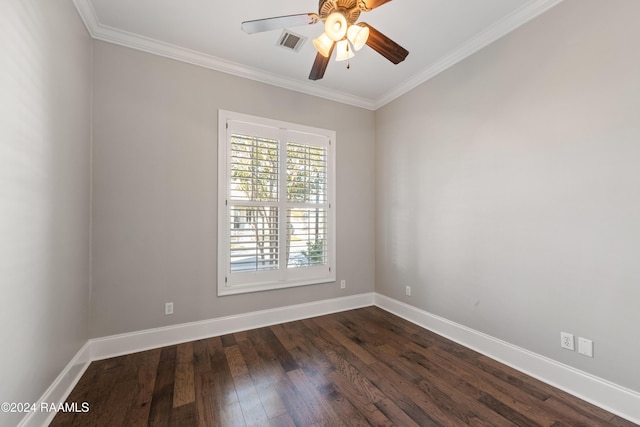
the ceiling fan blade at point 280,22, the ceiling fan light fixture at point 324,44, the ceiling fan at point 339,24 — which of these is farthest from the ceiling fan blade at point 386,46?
the ceiling fan blade at point 280,22

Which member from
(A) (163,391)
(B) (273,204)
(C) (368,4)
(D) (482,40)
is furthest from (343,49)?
(A) (163,391)

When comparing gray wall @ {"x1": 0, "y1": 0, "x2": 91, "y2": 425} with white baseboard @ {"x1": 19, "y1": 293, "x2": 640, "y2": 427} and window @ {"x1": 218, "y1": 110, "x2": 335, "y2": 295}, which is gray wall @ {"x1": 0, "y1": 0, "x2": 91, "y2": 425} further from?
window @ {"x1": 218, "y1": 110, "x2": 335, "y2": 295}

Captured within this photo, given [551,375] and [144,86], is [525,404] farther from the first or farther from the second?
[144,86]

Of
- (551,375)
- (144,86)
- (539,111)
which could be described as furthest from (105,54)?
(551,375)

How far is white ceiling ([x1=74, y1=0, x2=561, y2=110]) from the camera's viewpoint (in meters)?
2.06

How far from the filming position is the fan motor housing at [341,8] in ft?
4.98

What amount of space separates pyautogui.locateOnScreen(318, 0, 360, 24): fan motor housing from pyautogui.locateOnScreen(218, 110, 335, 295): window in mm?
1596

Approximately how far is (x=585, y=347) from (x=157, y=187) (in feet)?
12.0

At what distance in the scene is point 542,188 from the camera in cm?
202

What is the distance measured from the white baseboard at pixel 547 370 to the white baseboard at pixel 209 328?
3.77 ft

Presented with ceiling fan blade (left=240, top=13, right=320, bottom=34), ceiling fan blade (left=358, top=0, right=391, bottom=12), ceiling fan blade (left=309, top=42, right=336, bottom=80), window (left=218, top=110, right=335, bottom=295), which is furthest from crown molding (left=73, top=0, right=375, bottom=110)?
ceiling fan blade (left=358, top=0, right=391, bottom=12)

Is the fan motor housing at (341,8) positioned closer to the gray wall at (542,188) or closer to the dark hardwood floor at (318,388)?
the gray wall at (542,188)

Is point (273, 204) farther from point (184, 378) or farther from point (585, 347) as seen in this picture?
point (585, 347)

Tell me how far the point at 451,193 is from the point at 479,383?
5.52ft
